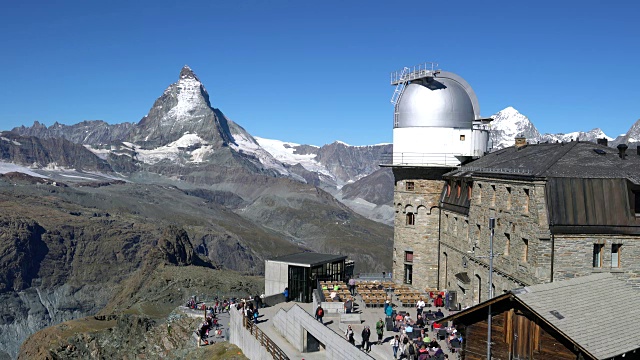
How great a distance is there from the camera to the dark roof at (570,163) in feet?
101

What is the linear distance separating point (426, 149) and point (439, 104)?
3.51 meters

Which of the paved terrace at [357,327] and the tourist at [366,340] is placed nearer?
the tourist at [366,340]

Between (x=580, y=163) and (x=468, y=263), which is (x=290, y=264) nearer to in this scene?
(x=468, y=263)

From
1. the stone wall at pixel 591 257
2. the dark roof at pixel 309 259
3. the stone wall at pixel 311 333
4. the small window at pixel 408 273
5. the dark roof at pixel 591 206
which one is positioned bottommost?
the stone wall at pixel 311 333

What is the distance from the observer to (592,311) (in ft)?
79.0

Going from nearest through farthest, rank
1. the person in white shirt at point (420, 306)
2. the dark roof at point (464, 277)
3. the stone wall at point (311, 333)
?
the stone wall at point (311, 333) < the person in white shirt at point (420, 306) < the dark roof at point (464, 277)

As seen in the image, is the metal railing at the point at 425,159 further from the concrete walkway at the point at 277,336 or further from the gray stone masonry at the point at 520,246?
the concrete walkway at the point at 277,336

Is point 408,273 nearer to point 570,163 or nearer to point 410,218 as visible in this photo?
point 410,218

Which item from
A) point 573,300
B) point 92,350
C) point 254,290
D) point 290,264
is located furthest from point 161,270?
point 573,300

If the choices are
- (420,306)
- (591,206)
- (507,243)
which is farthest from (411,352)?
(591,206)

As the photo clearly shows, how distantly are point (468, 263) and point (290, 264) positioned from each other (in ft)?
42.1

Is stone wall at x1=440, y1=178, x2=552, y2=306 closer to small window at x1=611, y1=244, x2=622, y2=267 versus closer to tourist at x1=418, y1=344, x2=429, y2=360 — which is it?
small window at x1=611, y1=244, x2=622, y2=267

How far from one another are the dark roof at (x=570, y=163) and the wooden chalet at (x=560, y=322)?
5.69 metres

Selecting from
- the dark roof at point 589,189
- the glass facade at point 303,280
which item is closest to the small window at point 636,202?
the dark roof at point 589,189
